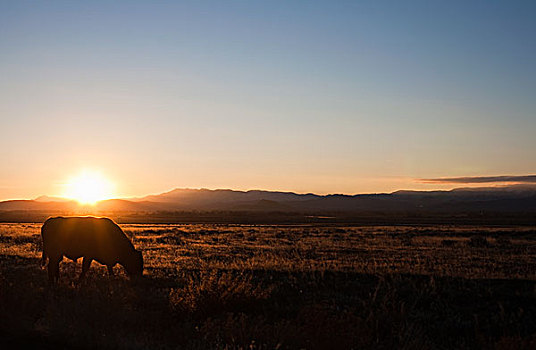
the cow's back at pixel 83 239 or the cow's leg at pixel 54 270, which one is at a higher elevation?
the cow's back at pixel 83 239

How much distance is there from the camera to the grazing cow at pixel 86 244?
13.8 metres

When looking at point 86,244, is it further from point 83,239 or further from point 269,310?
point 269,310

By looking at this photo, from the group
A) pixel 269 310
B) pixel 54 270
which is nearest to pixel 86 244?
pixel 54 270

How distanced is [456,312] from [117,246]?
871 centimetres

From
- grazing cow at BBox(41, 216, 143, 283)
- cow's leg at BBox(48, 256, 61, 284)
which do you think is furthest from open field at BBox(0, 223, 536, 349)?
grazing cow at BBox(41, 216, 143, 283)

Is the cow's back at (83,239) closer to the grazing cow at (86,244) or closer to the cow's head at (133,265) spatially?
the grazing cow at (86,244)

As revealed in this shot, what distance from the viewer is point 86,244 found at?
13.9 m

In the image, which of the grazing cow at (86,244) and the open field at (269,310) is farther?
the grazing cow at (86,244)

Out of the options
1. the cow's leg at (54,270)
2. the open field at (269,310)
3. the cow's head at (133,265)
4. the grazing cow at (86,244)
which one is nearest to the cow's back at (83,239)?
the grazing cow at (86,244)

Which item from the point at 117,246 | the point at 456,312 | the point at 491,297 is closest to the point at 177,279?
the point at 117,246

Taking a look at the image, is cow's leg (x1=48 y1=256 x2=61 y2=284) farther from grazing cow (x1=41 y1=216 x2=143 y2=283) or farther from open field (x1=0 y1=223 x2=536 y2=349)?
open field (x1=0 y1=223 x2=536 y2=349)

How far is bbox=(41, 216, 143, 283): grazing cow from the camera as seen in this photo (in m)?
13.8

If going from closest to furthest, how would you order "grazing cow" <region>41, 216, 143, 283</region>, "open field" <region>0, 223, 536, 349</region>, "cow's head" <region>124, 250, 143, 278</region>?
"open field" <region>0, 223, 536, 349</region>
"grazing cow" <region>41, 216, 143, 283</region>
"cow's head" <region>124, 250, 143, 278</region>

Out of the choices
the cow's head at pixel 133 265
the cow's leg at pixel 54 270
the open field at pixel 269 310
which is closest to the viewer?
the open field at pixel 269 310
